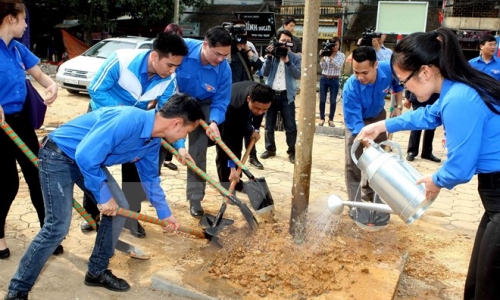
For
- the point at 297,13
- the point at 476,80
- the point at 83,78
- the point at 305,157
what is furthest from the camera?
the point at 297,13

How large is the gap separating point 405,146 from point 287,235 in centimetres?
531

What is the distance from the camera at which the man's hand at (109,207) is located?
108 inches

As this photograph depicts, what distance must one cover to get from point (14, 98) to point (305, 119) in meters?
2.05

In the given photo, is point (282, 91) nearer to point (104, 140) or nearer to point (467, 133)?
point (104, 140)

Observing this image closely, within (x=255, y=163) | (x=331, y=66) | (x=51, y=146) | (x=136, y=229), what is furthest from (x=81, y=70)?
(x=51, y=146)

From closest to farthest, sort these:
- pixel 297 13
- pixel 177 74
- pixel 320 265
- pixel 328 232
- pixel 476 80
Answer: pixel 476 80 < pixel 320 265 < pixel 328 232 < pixel 177 74 < pixel 297 13

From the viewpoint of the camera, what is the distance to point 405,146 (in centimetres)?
845

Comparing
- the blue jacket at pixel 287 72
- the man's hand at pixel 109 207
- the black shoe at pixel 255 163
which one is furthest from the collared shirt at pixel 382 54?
the man's hand at pixel 109 207

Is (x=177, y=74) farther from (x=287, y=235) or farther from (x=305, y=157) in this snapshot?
(x=287, y=235)

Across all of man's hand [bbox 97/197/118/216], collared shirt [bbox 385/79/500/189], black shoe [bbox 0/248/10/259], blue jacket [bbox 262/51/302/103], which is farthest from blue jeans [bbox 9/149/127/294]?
blue jacket [bbox 262/51/302/103]

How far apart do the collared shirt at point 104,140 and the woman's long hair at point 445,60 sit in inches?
56.7

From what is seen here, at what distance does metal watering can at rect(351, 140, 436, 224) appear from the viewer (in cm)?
264

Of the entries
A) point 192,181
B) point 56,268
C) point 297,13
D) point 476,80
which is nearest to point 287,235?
point 192,181

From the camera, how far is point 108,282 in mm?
3166
